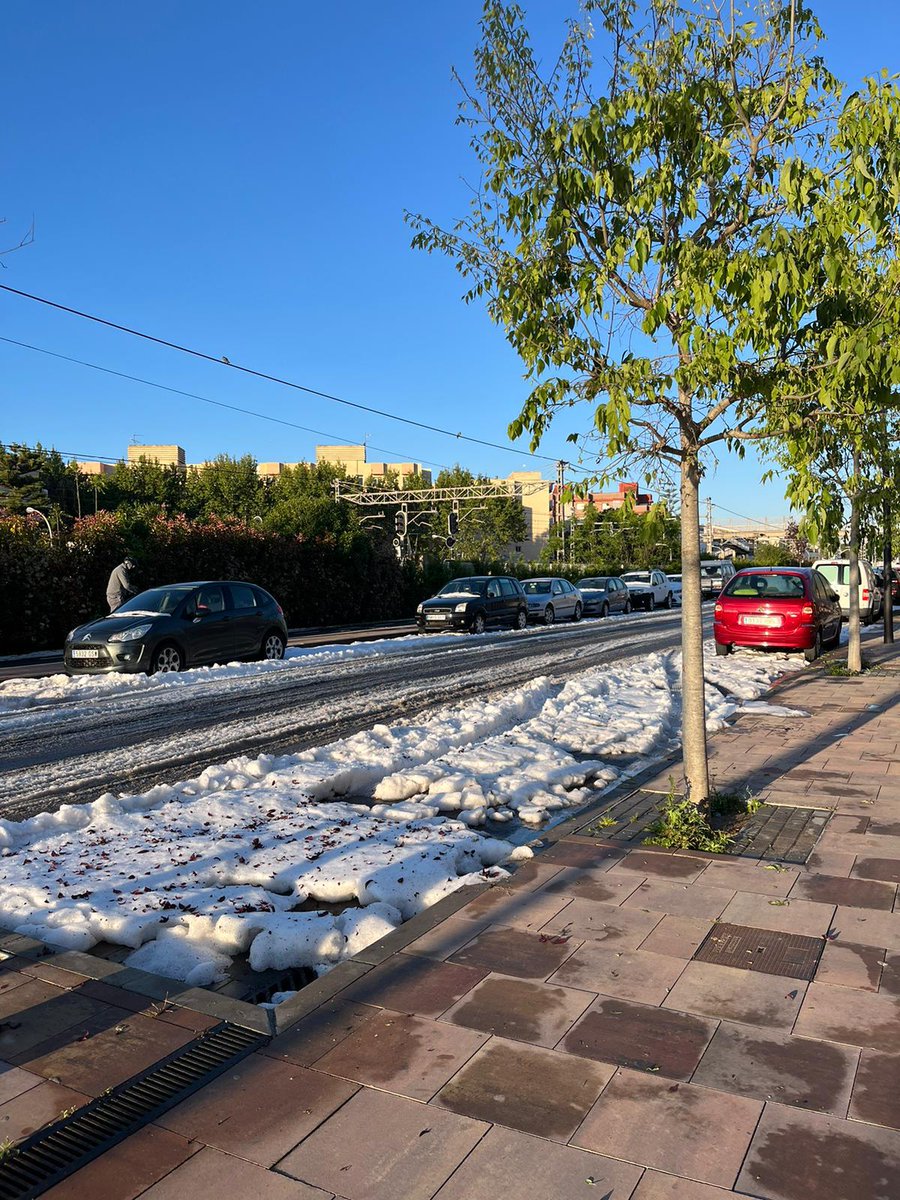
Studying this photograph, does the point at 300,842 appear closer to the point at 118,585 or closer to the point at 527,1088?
the point at 527,1088

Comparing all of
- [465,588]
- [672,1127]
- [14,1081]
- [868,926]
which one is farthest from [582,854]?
[465,588]

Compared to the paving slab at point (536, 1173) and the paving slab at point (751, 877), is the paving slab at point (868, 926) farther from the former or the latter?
the paving slab at point (536, 1173)

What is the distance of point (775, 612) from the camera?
15.7 meters

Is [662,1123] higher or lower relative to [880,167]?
lower

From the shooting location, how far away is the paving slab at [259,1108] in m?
2.64

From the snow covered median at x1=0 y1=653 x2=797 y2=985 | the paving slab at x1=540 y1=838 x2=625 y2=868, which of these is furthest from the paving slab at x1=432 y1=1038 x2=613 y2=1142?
the paving slab at x1=540 y1=838 x2=625 y2=868

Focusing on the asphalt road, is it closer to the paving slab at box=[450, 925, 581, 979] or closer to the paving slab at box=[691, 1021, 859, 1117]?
the paving slab at box=[450, 925, 581, 979]

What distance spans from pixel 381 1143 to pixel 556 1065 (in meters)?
0.66

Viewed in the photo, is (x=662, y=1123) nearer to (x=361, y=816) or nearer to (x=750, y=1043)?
(x=750, y=1043)

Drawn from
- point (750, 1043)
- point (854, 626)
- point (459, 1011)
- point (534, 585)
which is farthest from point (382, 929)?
point (534, 585)

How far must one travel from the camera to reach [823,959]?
3.78 metres

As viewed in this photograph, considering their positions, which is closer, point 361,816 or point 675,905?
point 675,905

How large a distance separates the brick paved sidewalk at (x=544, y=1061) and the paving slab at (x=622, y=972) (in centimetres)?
1

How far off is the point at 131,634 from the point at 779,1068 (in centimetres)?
1279
